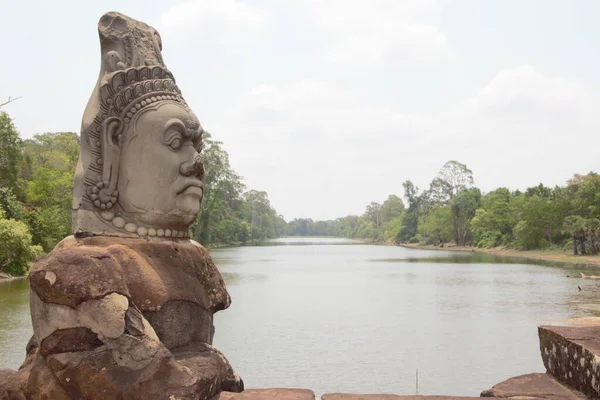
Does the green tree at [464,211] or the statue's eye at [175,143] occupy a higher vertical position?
the green tree at [464,211]

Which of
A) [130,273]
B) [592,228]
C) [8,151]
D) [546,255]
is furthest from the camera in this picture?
[546,255]

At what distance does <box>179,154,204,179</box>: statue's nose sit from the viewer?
3.17 metres

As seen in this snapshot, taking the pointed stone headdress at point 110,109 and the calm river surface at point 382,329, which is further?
the calm river surface at point 382,329

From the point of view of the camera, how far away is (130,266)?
9.34ft

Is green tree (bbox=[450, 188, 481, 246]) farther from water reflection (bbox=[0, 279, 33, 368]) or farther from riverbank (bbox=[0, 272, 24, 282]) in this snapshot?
water reflection (bbox=[0, 279, 33, 368])

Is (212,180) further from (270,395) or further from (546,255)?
(270,395)

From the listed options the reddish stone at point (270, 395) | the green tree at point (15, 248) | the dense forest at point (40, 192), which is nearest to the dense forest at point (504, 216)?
the dense forest at point (40, 192)

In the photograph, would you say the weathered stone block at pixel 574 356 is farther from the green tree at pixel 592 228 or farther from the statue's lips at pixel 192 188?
the green tree at pixel 592 228

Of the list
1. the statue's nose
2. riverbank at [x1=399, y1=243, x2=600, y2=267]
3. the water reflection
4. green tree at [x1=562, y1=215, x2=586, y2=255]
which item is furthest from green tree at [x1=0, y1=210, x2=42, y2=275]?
green tree at [x1=562, y1=215, x2=586, y2=255]

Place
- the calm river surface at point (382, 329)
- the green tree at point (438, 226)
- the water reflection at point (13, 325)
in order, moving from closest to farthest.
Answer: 1. the calm river surface at point (382, 329)
2. the water reflection at point (13, 325)
3. the green tree at point (438, 226)

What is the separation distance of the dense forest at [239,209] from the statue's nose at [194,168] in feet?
53.1

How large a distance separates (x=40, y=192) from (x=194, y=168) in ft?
111

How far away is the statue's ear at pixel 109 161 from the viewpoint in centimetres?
312

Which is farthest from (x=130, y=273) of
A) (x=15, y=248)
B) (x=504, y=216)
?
(x=504, y=216)
